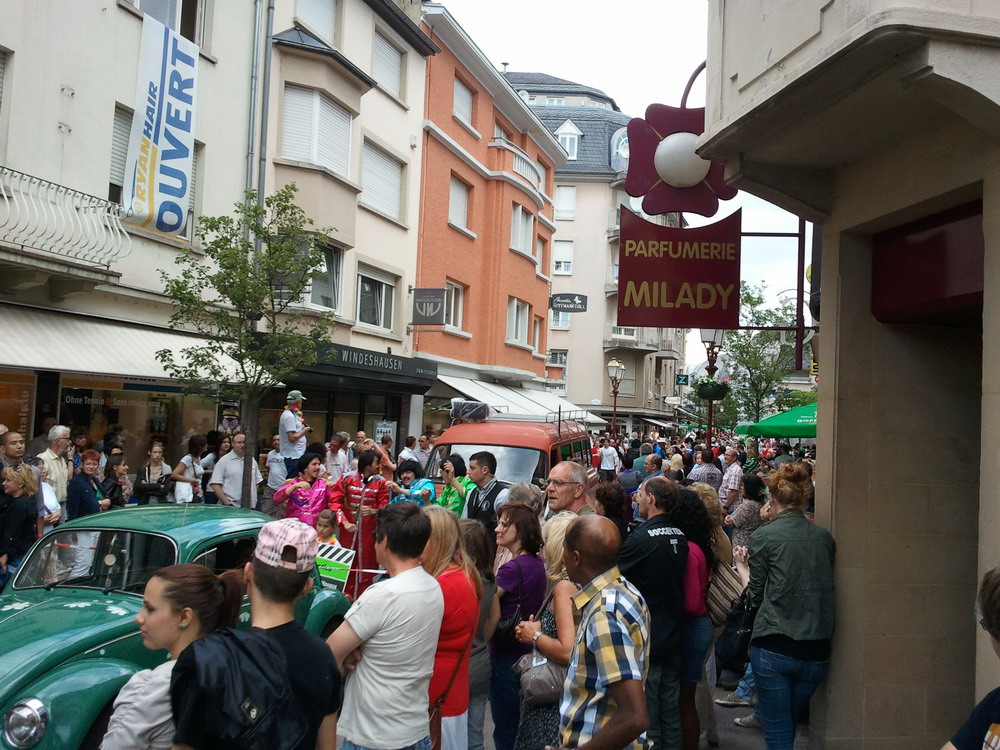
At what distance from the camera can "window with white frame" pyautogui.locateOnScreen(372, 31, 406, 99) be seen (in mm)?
21281

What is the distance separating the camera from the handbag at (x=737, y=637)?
234 inches

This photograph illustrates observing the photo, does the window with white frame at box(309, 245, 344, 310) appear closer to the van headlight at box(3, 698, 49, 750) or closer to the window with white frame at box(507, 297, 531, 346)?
the window with white frame at box(507, 297, 531, 346)

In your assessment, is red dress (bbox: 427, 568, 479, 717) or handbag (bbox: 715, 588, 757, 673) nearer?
red dress (bbox: 427, 568, 479, 717)

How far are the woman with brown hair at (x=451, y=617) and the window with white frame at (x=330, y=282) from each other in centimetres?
1513

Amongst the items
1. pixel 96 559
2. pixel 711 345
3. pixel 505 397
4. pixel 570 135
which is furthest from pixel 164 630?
pixel 570 135

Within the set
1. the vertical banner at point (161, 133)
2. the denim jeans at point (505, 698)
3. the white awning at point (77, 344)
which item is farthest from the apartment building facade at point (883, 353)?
the vertical banner at point (161, 133)

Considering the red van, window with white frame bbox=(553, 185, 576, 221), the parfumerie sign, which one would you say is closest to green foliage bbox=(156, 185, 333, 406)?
the red van

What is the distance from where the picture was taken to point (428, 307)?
22375mm

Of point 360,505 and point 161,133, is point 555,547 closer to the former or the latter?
point 360,505

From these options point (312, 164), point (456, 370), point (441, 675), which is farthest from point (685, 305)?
point (456, 370)

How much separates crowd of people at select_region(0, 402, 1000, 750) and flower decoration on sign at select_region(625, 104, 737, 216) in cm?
240

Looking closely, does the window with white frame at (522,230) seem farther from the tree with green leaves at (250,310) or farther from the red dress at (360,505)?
the red dress at (360,505)

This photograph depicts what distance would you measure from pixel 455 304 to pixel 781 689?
21.7 metres

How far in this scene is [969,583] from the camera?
216 inches
